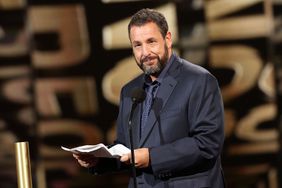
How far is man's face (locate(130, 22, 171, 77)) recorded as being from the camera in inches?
83.6

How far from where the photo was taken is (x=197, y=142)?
204cm

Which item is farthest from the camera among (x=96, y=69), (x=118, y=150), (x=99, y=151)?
(x=96, y=69)

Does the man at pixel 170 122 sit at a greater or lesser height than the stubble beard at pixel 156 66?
lesser

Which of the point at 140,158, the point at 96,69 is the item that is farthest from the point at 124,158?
the point at 96,69

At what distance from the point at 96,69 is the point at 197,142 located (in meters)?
2.14

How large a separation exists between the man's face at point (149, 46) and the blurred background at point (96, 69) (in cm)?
194

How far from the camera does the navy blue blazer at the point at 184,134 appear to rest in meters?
2.04

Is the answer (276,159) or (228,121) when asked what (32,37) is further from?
(276,159)

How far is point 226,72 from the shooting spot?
4.15 m

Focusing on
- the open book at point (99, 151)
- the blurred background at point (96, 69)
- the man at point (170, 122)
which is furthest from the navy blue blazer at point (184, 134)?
the blurred background at point (96, 69)

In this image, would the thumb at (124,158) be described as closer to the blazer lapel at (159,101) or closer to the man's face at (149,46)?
the blazer lapel at (159,101)

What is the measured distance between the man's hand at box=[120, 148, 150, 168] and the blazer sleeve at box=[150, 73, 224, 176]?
18mm

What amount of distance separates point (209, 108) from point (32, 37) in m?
2.28

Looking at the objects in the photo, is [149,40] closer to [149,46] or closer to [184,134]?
[149,46]
